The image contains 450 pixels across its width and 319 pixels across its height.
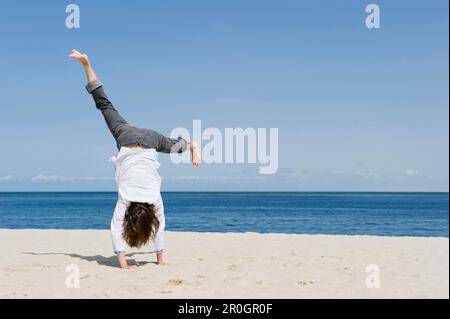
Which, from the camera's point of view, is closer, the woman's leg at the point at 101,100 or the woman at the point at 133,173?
the woman at the point at 133,173

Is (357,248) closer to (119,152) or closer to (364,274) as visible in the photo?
(364,274)

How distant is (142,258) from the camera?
355 inches

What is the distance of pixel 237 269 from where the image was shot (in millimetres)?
7535

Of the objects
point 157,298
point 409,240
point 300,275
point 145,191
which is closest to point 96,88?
point 145,191

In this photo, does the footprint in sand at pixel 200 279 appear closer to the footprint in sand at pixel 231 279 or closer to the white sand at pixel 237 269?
the white sand at pixel 237 269

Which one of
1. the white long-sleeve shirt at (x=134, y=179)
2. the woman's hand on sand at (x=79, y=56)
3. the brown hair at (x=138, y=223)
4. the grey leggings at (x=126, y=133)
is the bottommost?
the brown hair at (x=138, y=223)

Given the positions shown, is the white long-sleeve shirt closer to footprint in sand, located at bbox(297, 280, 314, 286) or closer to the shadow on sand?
the shadow on sand

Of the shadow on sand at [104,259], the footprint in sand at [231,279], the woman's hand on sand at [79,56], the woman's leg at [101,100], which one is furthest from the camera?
the shadow on sand at [104,259]

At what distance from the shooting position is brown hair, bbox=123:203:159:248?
727 centimetres

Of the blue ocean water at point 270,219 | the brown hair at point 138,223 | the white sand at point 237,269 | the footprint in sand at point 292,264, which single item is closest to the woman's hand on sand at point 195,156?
the brown hair at point 138,223

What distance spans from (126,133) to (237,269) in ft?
8.55

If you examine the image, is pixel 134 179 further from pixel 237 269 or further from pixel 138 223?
pixel 237 269

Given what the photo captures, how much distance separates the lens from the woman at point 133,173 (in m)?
7.26

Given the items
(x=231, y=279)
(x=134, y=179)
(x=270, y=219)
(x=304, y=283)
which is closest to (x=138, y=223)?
(x=134, y=179)
